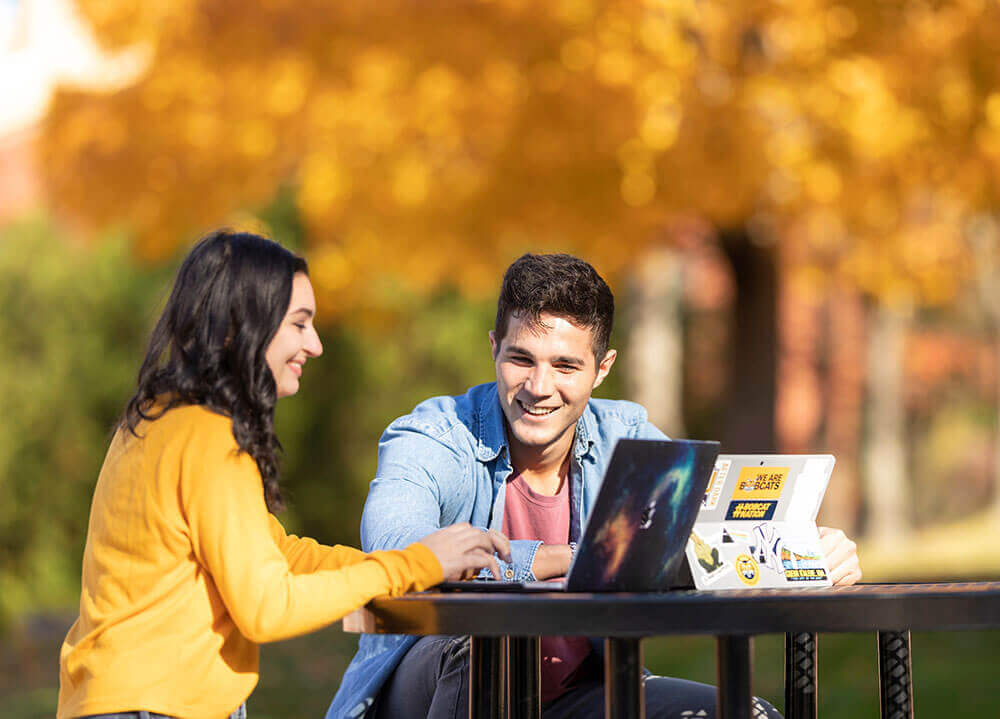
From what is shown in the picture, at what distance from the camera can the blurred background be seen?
8.52 m

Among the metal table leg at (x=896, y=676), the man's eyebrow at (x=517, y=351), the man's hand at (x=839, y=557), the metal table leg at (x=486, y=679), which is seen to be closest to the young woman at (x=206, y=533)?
the metal table leg at (x=486, y=679)

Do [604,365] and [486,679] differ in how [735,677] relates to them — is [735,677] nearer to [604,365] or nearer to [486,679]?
[486,679]

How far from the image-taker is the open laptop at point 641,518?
247 centimetres

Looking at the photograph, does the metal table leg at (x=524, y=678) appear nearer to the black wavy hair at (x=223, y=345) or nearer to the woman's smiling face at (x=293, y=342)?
the black wavy hair at (x=223, y=345)

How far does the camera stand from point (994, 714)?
6781mm

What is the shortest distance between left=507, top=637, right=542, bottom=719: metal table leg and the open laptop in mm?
126

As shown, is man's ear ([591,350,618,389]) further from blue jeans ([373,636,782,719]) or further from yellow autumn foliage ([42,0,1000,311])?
yellow autumn foliage ([42,0,1000,311])

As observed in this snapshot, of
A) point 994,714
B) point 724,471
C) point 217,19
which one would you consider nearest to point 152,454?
point 724,471

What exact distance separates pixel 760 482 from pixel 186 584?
3.94 ft

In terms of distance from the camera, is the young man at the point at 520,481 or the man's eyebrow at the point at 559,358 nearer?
the young man at the point at 520,481

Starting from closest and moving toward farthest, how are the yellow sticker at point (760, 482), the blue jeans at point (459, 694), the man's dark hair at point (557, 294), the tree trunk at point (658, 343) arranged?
the yellow sticker at point (760, 482) < the blue jeans at point (459, 694) < the man's dark hair at point (557, 294) < the tree trunk at point (658, 343)

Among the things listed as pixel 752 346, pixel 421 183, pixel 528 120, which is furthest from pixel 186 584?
pixel 752 346

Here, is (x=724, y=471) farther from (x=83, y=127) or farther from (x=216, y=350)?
(x=83, y=127)

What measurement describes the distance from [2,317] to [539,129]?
391 centimetres
